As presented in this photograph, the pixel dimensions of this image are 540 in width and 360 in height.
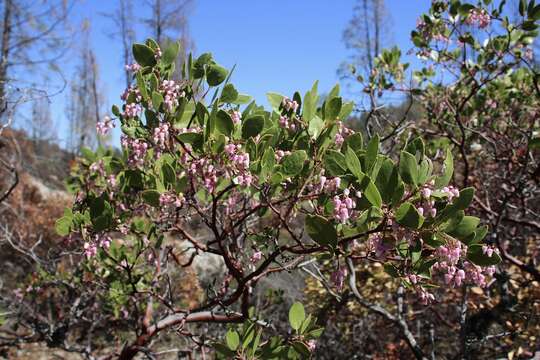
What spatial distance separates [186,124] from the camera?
157 centimetres

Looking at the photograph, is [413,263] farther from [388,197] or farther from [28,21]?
[28,21]

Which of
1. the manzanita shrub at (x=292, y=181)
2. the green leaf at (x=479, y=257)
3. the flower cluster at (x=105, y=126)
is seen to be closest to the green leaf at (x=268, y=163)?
the manzanita shrub at (x=292, y=181)

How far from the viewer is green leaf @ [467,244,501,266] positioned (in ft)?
4.00

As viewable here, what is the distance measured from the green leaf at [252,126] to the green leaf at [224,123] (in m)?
0.04

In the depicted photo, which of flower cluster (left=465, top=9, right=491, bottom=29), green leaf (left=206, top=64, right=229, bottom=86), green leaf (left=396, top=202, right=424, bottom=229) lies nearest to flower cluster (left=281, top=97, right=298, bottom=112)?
green leaf (left=206, top=64, right=229, bottom=86)

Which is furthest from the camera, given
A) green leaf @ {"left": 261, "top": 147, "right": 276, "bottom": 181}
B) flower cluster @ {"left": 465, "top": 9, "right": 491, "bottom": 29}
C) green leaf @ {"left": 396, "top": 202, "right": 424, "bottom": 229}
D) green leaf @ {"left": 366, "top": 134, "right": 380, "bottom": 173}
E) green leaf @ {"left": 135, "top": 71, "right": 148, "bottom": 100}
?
flower cluster @ {"left": 465, "top": 9, "right": 491, "bottom": 29}

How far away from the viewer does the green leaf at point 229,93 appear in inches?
60.7

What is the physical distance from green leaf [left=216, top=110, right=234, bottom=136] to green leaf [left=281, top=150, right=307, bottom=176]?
0.67 ft

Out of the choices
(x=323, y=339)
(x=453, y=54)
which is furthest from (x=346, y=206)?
(x=323, y=339)

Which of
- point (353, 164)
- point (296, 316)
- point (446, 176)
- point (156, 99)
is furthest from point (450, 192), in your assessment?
point (156, 99)

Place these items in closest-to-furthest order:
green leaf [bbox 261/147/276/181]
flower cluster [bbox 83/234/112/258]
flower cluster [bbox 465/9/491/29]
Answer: green leaf [bbox 261/147/276/181]
flower cluster [bbox 83/234/112/258]
flower cluster [bbox 465/9/491/29]

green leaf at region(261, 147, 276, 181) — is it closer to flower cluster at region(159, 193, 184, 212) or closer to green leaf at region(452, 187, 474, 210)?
flower cluster at region(159, 193, 184, 212)

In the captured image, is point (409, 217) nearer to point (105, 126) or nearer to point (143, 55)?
point (143, 55)

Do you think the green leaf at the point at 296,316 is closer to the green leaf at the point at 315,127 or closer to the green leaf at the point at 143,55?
the green leaf at the point at 315,127
